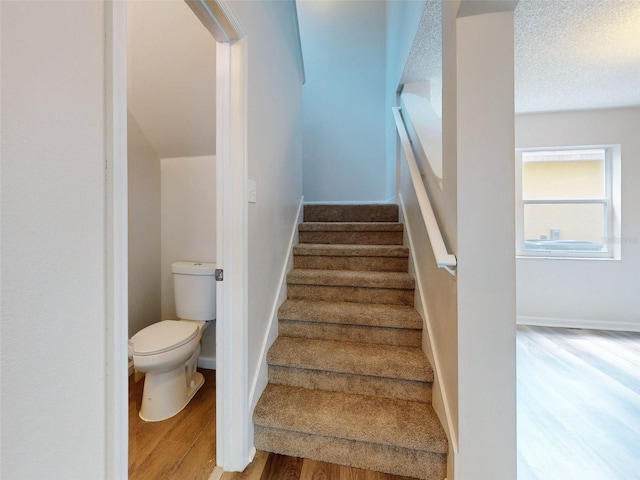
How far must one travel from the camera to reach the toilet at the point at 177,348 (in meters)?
1.40

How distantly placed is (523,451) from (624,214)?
122 inches

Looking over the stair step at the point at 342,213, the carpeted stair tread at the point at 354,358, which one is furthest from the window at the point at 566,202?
the carpeted stair tread at the point at 354,358

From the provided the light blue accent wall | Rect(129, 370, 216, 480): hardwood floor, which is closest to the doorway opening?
Rect(129, 370, 216, 480): hardwood floor

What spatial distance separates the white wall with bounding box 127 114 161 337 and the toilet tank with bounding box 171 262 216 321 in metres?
0.33

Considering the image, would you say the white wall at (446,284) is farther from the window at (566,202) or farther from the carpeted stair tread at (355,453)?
the window at (566,202)

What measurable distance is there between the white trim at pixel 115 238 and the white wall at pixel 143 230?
156 centimetres

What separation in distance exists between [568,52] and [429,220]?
209 cm


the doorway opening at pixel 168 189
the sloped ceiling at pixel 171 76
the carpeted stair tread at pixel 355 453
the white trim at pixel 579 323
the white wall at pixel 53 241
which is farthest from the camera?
the white trim at pixel 579 323

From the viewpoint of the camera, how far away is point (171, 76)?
164 centimetres

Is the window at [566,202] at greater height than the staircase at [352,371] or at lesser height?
greater

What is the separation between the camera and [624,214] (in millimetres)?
2770

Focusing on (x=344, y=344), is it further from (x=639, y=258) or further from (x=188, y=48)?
(x=639, y=258)

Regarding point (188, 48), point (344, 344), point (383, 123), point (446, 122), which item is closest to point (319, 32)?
point (383, 123)

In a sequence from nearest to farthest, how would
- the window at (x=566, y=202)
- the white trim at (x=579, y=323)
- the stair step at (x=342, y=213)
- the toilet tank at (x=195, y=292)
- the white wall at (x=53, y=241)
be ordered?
the white wall at (x=53, y=241) → the toilet tank at (x=195, y=292) → the stair step at (x=342, y=213) → the white trim at (x=579, y=323) → the window at (x=566, y=202)
